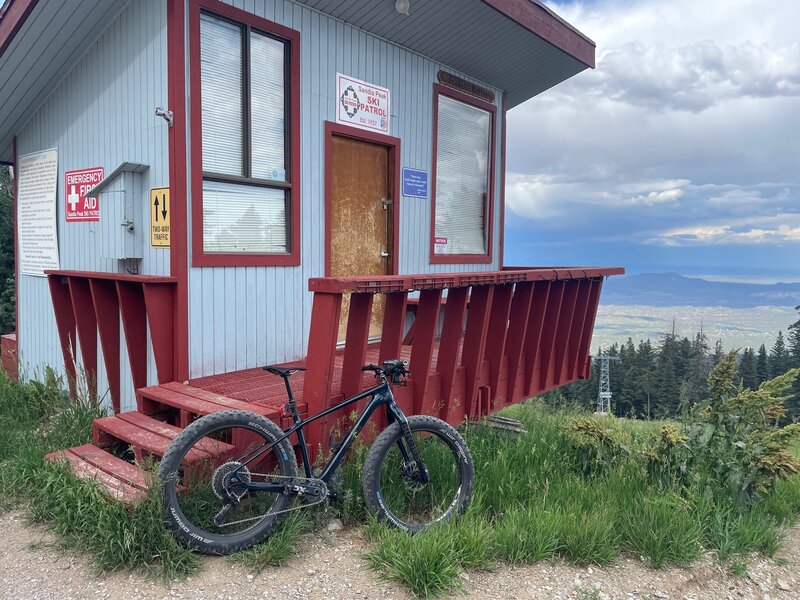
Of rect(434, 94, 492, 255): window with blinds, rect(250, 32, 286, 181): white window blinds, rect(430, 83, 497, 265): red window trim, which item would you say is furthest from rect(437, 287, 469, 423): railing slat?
rect(434, 94, 492, 255): window with blinds

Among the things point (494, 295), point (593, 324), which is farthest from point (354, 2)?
point (593, 324)

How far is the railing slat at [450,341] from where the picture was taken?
471 centimetres

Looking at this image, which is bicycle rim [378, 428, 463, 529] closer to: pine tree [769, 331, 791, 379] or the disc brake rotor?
the disc brake rotor

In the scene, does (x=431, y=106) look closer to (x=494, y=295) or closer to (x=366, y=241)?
(x=366, y=241)

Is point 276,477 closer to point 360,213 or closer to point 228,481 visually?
point 228,481

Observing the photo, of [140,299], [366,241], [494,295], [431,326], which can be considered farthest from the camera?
[366,241]

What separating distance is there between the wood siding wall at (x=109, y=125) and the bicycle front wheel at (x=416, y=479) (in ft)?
7.42

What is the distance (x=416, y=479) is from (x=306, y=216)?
2765 millimetres

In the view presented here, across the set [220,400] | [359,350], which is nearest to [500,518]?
[359,350]

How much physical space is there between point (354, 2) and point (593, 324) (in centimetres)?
428

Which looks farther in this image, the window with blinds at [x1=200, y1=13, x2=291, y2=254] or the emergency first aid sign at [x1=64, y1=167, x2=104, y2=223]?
the emergency first aid sign at [x1=64, y1=167, x2=104, y2=223]

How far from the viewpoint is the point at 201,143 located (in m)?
4.66

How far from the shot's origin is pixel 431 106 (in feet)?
22.8

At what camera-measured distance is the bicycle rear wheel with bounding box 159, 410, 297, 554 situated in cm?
309
